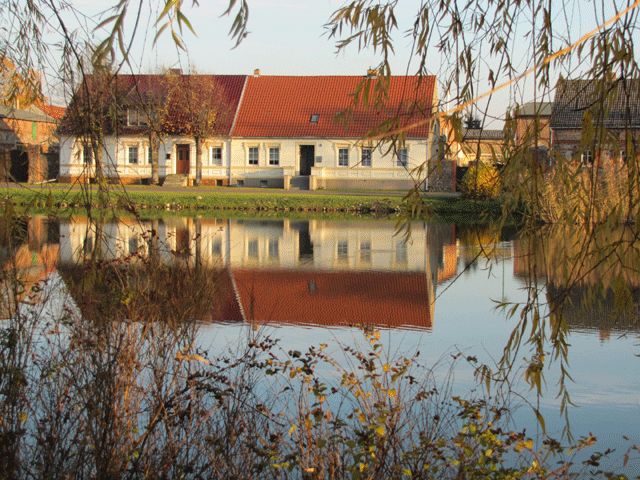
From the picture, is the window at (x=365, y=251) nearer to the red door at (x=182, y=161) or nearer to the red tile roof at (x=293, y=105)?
the red tile roof at (x=293, y=105)

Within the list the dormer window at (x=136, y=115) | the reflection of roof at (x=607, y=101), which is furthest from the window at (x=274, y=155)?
the reflection of roof at (x=607, y=101)

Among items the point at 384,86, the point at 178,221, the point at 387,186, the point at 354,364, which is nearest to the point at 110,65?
the point at 384,86

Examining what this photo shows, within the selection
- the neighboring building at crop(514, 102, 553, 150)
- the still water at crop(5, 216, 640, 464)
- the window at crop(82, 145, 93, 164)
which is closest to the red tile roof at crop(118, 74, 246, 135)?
the still water at crop(5, 216, 640, 464)

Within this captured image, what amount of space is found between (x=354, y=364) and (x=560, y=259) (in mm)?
4825

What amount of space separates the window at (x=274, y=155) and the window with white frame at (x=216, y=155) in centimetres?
244

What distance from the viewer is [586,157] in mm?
3541

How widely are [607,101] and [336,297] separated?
1090cm

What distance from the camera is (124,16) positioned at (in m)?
2.47

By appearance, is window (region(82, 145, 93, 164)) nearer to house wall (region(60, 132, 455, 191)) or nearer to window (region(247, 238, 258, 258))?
window (region(247, 238, 258, 258))

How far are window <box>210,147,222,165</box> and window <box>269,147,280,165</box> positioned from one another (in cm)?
244

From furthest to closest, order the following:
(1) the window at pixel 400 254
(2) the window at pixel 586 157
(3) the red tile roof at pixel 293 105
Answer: (3) the red tile roof at pixel 293 105 < (1) the window at pixel 400 254 < (2) the window at pixel 586 157

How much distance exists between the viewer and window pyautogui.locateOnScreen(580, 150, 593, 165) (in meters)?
3.33

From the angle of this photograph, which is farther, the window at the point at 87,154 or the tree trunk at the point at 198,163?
the tree trunk at the point at 198,163

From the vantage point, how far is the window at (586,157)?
333cm
